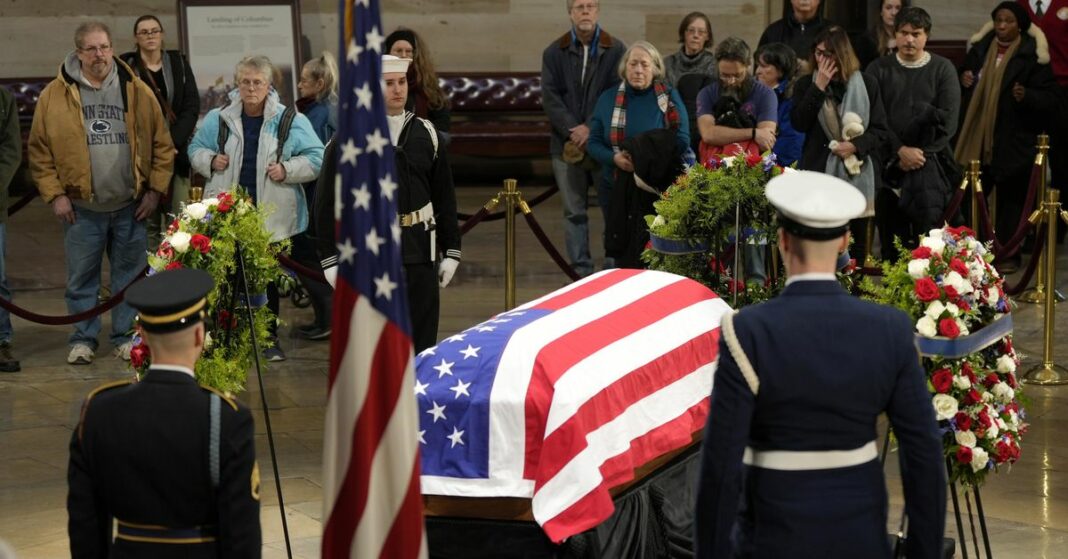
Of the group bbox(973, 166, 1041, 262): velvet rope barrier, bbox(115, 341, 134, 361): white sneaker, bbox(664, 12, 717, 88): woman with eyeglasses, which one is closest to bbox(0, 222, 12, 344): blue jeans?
bbox(115, 341, 134, 361): white sneaker

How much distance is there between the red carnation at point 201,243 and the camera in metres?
6.13

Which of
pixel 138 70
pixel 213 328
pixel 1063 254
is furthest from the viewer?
pixel 1063 254

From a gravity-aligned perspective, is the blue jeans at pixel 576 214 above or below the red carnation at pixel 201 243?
below

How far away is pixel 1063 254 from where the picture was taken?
11586mm

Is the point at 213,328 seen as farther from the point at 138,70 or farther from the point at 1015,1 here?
the point at 1015,1

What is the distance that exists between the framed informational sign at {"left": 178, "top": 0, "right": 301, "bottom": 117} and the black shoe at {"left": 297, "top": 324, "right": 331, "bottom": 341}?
392 centimetres

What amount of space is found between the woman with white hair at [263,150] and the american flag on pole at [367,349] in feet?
16.2

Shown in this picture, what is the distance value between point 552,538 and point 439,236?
→ 224 cm

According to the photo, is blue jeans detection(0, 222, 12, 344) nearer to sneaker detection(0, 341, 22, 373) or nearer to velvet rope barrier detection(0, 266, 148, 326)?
sneaker detection(0, 341, 22, 373)

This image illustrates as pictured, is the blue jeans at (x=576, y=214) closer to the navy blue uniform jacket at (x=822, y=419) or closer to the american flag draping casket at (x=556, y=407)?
the american flag draping casket at (x=556, y=407)

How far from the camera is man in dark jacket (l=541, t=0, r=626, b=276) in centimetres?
994

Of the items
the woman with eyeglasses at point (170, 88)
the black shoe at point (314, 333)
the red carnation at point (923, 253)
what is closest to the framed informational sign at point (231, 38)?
the woman with eyeglasses at point (170, 88)

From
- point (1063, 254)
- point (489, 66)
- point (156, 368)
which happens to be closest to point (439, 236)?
point (156, 368)

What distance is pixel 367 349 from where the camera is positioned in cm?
371
